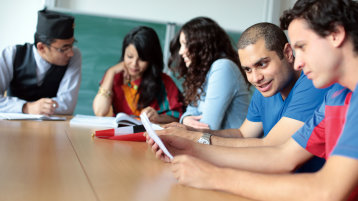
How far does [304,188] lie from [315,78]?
0.25m

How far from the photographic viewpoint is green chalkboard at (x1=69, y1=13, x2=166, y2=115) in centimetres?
377

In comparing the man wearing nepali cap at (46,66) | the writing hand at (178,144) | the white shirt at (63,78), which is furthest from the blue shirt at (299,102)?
the white shirt at (63,78)

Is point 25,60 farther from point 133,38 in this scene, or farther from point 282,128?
point 282,128

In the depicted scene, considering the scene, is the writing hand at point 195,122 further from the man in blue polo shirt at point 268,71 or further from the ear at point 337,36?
the ear at point 337,36

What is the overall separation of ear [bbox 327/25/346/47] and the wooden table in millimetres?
401

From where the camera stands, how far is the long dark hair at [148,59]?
275 centimetres

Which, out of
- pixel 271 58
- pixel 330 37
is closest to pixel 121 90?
pixel 271 58

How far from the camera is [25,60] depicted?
261cm

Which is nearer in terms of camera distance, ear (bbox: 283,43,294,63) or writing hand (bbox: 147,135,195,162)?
writing hand (bbox: 147,135,195,162)

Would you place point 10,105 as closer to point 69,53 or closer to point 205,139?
point 69,53

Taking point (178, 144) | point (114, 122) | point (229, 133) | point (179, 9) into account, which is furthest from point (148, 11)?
point (178, 144)

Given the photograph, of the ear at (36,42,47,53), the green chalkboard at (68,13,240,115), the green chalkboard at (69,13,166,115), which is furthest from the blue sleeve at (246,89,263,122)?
the green chalkboard at (69,13,166,115)

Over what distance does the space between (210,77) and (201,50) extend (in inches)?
10.6

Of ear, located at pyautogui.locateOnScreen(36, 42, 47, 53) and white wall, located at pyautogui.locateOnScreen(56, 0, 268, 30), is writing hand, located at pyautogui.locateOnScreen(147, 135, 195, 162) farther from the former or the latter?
white wall, located at pyautogui.locateOnScreen(56, 0, 268, 30)
